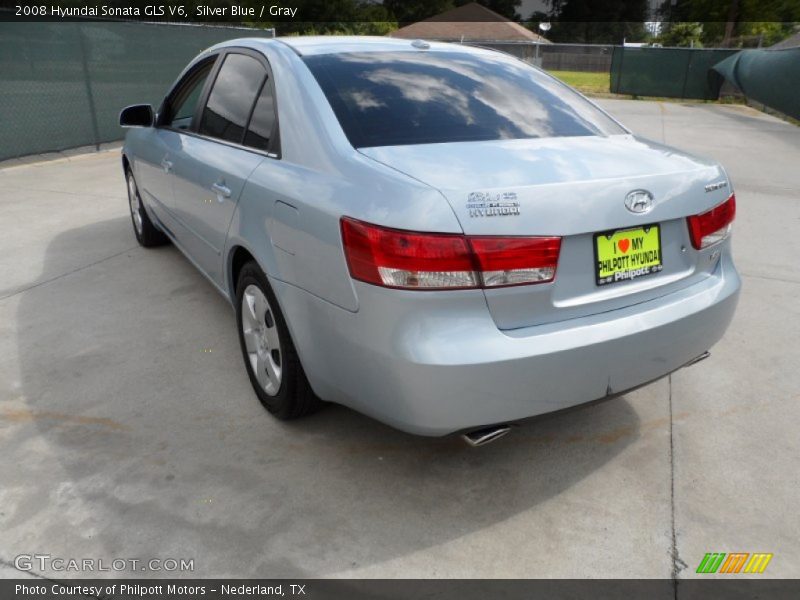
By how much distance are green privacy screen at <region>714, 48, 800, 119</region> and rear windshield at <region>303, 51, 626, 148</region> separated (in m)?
13.2

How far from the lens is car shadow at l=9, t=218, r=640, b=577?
94.3 inches

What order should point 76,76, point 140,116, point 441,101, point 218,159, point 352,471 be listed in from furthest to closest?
point 76,76 → point 140,116 → point 218,159 → point 441,101 → point 352,471

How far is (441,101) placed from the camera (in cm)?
292

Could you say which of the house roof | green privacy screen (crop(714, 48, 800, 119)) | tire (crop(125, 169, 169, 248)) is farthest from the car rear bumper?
the house roof

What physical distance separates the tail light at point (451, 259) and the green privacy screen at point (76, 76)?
931 cm

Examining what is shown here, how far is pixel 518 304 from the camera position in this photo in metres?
2.20

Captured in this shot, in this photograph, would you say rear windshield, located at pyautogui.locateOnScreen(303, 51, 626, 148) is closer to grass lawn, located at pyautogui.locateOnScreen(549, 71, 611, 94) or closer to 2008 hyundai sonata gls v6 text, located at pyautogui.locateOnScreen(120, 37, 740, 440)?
2008 hyundai sonata gls v6 text, located at pyautogui.locateOnScreen(120, 37, 740, 440)

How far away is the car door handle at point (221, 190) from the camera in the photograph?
3.17 m

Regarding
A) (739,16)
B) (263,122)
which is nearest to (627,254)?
(263,122)

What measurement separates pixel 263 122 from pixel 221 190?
1.31ft

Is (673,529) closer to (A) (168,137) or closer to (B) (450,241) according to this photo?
(B) (450,241)

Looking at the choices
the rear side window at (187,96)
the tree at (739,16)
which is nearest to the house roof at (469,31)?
the tree at (739,16)

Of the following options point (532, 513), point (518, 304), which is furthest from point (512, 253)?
point (532, 513)
